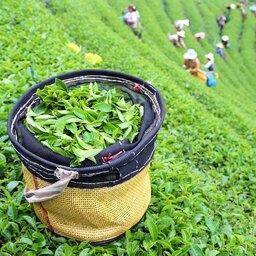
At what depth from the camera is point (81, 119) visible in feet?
8.25

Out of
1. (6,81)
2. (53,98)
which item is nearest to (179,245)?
(53,98)

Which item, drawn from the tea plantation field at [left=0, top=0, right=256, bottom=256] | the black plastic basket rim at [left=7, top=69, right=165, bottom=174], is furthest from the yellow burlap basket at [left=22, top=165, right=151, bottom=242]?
the black plastic basket rim at [left=7, top=69, right=165, bottom=174]

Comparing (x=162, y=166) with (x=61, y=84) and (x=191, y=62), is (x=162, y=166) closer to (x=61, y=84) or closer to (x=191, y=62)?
(x=61, y=84)

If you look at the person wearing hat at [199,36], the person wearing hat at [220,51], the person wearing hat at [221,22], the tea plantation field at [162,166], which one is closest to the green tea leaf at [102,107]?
the tea plantation field at [162,166]

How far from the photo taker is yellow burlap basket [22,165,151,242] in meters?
2.34

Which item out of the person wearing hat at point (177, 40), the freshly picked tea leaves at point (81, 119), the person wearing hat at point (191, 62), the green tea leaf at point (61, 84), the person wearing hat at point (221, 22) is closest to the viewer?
the freshly picked tea leaves at point (81, 119)

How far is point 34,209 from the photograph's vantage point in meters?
2.69

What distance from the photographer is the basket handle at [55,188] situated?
2.14m

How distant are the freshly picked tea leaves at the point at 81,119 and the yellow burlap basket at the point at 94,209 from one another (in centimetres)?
25

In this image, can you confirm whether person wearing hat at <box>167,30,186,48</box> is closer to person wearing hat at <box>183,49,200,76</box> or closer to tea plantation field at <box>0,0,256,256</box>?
person wearing hat at <box>183,49,200,76</box>

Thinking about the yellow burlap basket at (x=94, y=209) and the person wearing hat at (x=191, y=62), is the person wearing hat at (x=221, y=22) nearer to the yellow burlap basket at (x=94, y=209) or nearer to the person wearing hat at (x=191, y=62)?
the person wearing hat at (x=191, y=62)

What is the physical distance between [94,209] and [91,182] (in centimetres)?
22

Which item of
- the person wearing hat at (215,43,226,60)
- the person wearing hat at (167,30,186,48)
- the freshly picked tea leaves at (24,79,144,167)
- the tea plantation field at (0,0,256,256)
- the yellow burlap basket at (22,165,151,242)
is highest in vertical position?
the freshly picked tea leaves at (24,79,144,167)

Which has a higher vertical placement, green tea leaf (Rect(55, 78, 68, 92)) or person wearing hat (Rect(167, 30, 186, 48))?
green tea leaf (Rect(55, 78, 68, 92))
